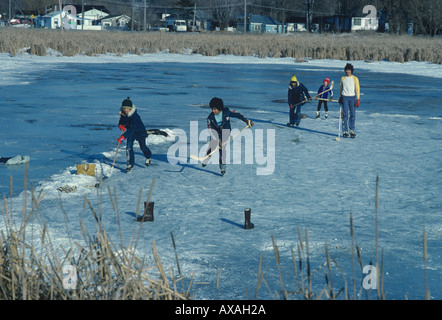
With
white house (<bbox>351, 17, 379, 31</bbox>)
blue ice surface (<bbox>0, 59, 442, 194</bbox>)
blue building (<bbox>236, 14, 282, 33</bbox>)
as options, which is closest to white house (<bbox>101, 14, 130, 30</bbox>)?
blue building (<bbox>236, 14, 282, 33</bbox>)

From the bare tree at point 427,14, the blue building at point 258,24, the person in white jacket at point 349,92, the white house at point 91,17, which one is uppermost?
the white house at point 91,17

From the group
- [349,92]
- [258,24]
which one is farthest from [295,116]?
[258,24]

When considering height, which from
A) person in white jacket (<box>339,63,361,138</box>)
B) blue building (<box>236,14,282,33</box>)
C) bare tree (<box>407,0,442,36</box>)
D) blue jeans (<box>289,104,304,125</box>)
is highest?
blue building (<box>236,14,282,33</box>)

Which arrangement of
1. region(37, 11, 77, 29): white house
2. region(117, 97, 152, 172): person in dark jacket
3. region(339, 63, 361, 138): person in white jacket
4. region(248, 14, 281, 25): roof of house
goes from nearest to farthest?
1. region(117, 97, 152, 172): person in dark jacket
2. region(339, 63, 361, 138): person in white jacket
3. region(37, 11, 77, 29): white house
4. region(248, 14, 281, 25): roof of house

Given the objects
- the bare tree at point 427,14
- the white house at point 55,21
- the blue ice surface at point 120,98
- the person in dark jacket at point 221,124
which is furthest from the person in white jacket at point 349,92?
the white house at point 55,21

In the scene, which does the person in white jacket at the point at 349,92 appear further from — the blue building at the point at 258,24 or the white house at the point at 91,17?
the white house at the point at 91,17

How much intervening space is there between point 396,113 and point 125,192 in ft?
32.0

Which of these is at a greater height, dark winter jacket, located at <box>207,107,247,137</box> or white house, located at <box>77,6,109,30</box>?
white house, located at <box>77,6,109,30</box>

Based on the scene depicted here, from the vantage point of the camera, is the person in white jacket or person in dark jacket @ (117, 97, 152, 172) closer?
person in dark jacket @ (117, 97, 152, 172)

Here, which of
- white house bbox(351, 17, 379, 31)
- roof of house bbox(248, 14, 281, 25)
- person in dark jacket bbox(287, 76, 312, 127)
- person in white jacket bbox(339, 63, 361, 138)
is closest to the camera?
person in white jacket bbox(339, 63, 361, 138)

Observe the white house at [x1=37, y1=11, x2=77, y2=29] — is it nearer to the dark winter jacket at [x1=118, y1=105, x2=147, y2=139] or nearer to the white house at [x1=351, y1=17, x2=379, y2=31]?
the white house at [x1=351, y1=17, x2=379, y2=31]

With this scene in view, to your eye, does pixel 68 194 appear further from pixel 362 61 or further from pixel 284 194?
pixel 362 61

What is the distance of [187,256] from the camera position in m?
5.38

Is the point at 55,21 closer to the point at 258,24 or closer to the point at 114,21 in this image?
the point at 114,21
